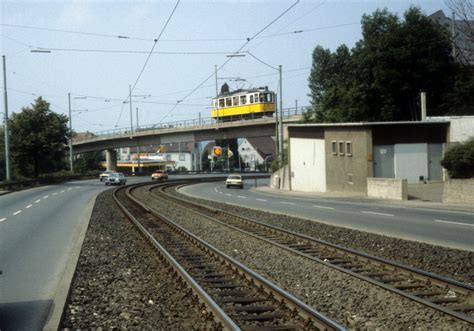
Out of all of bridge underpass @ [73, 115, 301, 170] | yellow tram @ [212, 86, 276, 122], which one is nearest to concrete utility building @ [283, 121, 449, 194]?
bridge underpass @ [73, 115, 301, 170]

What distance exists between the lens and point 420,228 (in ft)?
58.0

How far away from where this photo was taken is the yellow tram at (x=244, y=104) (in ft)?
224

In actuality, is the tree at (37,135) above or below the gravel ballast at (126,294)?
above

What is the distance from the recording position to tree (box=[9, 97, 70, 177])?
221 feet

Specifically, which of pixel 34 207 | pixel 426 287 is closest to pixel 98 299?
pixel 426 287

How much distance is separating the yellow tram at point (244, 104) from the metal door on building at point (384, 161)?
33.1 meters

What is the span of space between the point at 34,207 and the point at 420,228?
21332 millimetres

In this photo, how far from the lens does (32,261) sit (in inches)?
529

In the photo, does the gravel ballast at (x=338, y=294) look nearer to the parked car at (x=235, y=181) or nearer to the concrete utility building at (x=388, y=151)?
the concrete utility building at (x=388, y=151)

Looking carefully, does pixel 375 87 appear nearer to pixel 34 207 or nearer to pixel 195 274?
pixel 34 207

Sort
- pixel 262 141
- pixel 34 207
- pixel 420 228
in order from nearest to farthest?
pixel 420 228, pixel 34 207, pixel 262 141

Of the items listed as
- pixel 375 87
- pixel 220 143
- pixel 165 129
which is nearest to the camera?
pixel 375 87

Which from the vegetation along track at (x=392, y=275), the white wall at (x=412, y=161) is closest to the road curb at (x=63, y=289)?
the vegetation along track at (x=392, y=275)

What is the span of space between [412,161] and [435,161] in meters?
1.40
